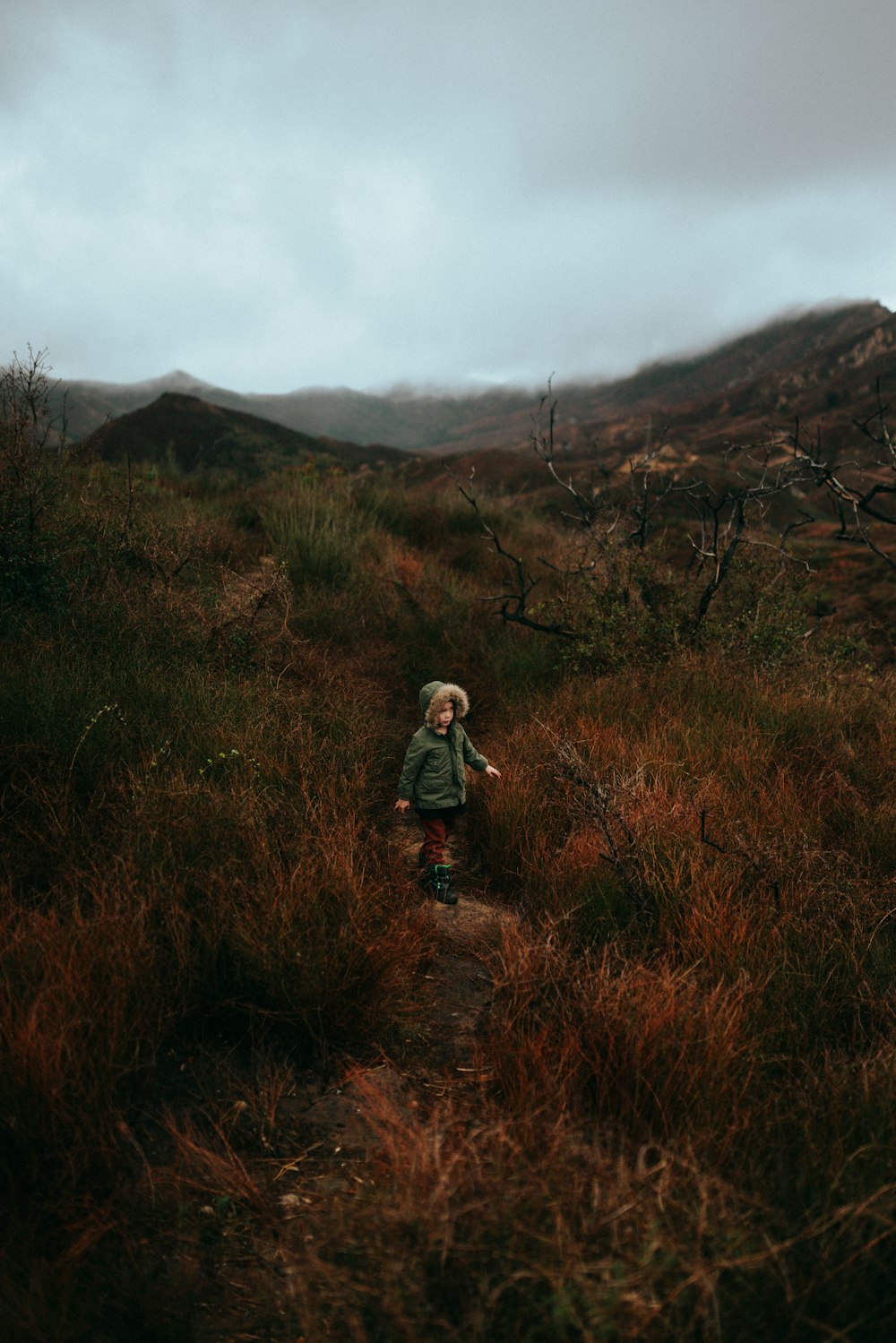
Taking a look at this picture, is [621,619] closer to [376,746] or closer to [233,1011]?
[376,746]

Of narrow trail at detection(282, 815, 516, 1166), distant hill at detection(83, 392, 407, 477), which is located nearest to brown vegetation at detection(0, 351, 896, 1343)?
narrow trail at detection(282, 815, 516, 1166)

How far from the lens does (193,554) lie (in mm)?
6312

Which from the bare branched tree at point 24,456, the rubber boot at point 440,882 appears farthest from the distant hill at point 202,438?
the rubber boot at point 440,882

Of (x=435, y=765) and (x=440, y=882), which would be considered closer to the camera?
(x=440, y=882)

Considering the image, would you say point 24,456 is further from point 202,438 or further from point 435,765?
point 202,438

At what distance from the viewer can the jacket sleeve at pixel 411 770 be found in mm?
4102

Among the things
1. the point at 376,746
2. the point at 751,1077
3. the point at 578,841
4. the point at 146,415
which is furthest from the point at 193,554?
the point at 146,415

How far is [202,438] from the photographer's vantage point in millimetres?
20703

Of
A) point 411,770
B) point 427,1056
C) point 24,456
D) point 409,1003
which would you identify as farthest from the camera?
point 24,456

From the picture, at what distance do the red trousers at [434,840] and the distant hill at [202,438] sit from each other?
49.0 feet

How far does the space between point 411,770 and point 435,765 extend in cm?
14

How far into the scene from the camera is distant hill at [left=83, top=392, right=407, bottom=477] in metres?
18.5

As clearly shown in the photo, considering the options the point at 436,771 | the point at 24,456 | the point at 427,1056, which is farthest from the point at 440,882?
the point at 24,456

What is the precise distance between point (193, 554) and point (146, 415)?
1740 cm
